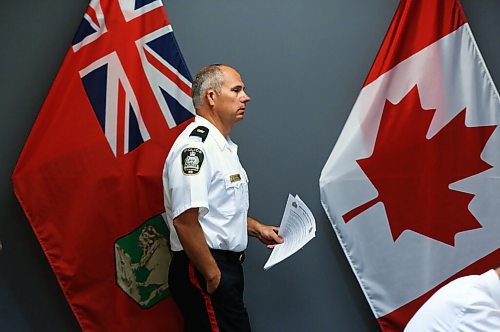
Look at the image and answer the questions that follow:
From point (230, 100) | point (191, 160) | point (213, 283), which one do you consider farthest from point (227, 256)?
point (230, 100)

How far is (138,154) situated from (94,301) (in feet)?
1.76

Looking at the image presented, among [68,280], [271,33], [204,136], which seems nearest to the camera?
[204,136]

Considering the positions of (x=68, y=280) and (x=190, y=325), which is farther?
(x=68, y=280)

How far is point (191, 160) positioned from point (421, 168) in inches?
35.3

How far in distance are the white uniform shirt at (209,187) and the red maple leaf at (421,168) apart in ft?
1.80

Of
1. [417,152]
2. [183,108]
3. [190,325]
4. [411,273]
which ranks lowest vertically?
[411,273]

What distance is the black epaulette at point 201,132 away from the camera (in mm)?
2135

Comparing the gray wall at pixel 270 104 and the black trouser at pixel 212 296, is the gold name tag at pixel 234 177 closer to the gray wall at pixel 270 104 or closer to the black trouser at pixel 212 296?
the black trouser at pixel 212 296

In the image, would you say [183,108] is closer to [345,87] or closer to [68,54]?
[68,54]

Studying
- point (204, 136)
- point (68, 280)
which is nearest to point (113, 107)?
point (204, 136)

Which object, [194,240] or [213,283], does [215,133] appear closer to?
[194,240]

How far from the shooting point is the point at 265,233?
7.82ft

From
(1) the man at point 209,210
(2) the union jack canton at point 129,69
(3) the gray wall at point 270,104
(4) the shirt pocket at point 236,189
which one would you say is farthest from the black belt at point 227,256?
(2) the union jack canton at point 129,69

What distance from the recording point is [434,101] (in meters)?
2.46
